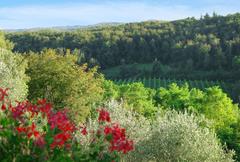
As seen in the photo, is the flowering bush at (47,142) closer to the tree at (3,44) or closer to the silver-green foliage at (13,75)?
the silver-green foliage at (13,75)

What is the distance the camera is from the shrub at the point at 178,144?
26234 millimetres

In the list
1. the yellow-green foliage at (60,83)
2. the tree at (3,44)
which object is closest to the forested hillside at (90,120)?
the yellow-green foliage at (60,83)

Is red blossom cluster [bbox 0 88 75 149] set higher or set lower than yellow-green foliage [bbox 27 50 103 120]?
higher

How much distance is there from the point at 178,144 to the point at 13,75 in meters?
23.8

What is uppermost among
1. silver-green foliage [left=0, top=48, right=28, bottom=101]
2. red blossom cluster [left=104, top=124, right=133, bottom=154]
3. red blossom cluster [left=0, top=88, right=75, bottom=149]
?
red blossom cluster [left=0, top=88, right=75, bottom=149]

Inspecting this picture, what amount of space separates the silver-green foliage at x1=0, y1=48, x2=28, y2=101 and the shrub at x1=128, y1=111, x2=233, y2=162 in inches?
517

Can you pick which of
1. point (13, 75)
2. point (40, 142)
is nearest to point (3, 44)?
point (13, 75)

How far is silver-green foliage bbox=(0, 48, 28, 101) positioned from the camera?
38050 mm

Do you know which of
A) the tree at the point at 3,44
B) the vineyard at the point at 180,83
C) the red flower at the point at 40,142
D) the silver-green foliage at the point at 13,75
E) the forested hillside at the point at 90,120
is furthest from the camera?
the vineyard at the point at 180,83

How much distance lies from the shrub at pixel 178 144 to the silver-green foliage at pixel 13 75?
1313 centimetres

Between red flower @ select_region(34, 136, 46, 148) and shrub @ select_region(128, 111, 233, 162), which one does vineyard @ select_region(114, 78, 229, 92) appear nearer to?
shrub @ select_region(128, 111, 233, 162)

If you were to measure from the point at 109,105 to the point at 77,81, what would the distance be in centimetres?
1461

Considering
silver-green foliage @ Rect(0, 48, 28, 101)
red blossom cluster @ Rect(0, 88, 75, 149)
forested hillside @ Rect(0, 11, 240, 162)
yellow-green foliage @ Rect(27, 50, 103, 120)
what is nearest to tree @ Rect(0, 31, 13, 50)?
forested hillside @ Rect(0, 11, 240, 162)

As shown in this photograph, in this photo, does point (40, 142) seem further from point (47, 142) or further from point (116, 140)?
point (116, 140)
